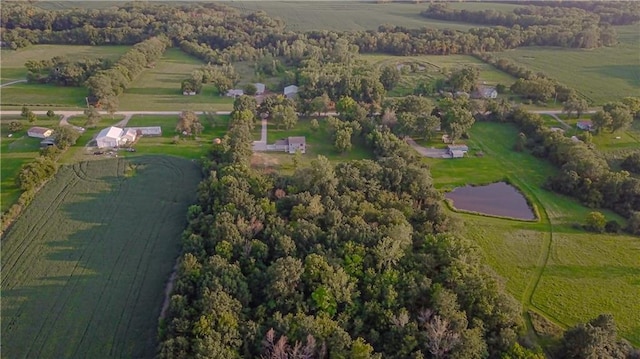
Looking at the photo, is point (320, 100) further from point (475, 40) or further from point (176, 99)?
point (475, 40)

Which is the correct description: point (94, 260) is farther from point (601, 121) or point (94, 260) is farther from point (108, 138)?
point (601, 121)

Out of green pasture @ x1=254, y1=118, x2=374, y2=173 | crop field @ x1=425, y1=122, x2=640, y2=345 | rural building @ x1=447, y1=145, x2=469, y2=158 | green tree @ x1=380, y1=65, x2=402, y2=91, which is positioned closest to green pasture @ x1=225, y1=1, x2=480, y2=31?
green tree @ x1=380, y1=65, x2=402, y2=91

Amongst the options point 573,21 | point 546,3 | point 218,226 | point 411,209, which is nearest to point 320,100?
point 411,209

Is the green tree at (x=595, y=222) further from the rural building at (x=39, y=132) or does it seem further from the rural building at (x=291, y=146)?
the rural building at (x=39, y=132)

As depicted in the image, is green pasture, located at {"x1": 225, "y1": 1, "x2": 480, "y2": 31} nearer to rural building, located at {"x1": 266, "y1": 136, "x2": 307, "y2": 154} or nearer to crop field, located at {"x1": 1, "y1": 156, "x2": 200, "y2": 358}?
rural building, located at {"x1": 266, "y1": 136, "x2": 307, "y2": 154}

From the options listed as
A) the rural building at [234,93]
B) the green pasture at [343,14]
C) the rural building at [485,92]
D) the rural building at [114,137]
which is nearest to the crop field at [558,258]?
the rural building at [485,92]

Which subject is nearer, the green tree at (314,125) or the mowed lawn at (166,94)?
the green tree at (314,125)
